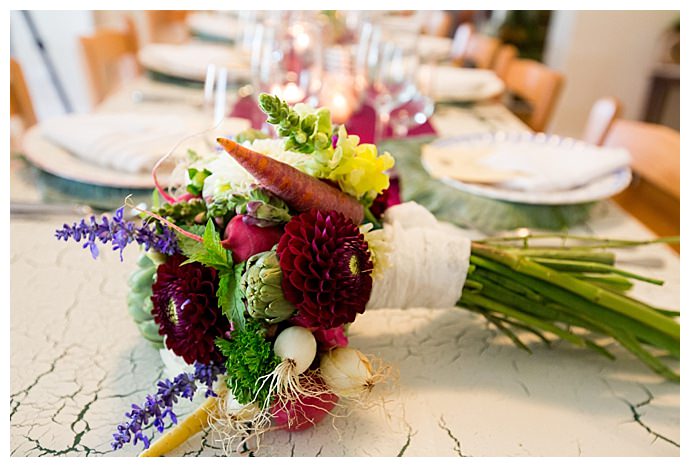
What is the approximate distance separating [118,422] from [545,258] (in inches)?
18.1

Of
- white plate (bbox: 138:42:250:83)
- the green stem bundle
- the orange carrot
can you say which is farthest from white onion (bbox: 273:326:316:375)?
white plate (bbox: 138:42:250:83)

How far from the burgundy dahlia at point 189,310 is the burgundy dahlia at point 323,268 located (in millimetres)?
72

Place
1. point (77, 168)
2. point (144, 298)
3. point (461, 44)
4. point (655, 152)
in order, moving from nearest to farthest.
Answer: point (144, 298)
point (77, 168)
point (655, 152)
point (461, 44)

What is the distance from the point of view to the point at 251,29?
1.82 metres

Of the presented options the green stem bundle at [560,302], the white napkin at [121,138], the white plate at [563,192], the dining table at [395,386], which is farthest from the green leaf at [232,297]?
the white plate at [563,192]

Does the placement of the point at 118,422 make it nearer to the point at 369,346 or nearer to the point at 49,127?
the point at 369,346

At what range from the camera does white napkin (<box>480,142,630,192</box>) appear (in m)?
0.95

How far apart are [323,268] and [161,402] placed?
0.17 m

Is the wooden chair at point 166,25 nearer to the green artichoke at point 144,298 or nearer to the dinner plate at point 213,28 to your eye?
the dinner plate at point 213,28

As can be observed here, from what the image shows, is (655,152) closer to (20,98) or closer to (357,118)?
(357,118)

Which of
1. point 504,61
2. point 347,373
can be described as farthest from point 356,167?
point 504,61

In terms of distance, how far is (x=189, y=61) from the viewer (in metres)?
1.67

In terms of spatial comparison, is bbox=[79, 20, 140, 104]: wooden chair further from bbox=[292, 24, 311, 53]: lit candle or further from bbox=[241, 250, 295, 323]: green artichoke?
bbox=[241, 250, 295, 323]: green artichoke

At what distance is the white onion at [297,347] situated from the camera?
1.56 ft
